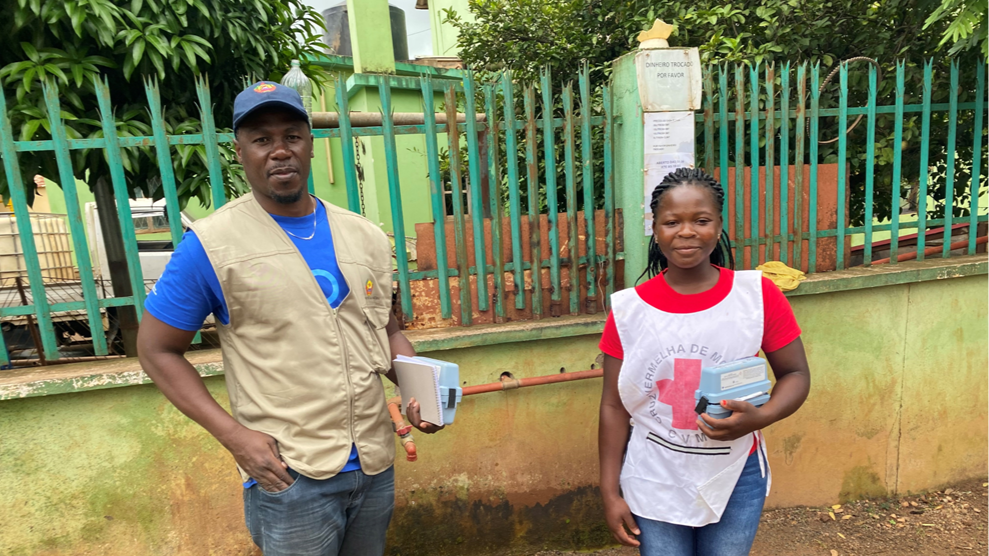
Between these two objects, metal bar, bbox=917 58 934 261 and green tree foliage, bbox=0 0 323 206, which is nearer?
green tree foliage, bbox=0 0 323 206

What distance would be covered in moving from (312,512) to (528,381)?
1.50m

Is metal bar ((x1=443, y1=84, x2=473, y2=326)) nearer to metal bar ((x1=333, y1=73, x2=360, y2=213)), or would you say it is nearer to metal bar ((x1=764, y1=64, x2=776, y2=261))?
metal bar ((x1=333, y1=73, x2=360, y2=213))

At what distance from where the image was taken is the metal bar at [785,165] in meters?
3.06

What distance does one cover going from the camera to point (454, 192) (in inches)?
110

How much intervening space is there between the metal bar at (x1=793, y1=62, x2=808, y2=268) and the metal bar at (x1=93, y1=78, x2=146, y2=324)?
128 inches

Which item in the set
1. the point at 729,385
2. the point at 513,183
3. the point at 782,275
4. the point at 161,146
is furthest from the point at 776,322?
the point at 161,146

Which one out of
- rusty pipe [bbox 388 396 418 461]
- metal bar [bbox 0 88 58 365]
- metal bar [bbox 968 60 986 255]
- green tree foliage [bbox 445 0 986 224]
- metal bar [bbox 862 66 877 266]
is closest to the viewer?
rusty pipe [bbox 388 396 418 461]

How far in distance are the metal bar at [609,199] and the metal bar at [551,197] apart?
26 cm

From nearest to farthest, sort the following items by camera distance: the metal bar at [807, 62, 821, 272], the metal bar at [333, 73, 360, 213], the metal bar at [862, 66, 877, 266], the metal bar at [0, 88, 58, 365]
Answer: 1. the metal bar at [0, 88, 58, 365]
2. the metal bar at [333, 73, 360, 213]
3. the metal bar at [807, 62, 821, 272]
4. the metal bar at [862, 66, 877, 266]

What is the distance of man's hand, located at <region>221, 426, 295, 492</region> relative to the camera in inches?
57.5

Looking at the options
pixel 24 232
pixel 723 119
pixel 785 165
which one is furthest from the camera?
pixel 785 165

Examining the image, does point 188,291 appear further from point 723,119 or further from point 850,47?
point 850,47

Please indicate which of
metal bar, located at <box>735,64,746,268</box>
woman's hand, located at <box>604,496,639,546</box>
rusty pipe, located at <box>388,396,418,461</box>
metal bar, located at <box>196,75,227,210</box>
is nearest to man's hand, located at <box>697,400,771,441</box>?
woman's hand, located at <box>604,496,639,546</box>

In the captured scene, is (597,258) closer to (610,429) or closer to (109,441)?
(610,429)
